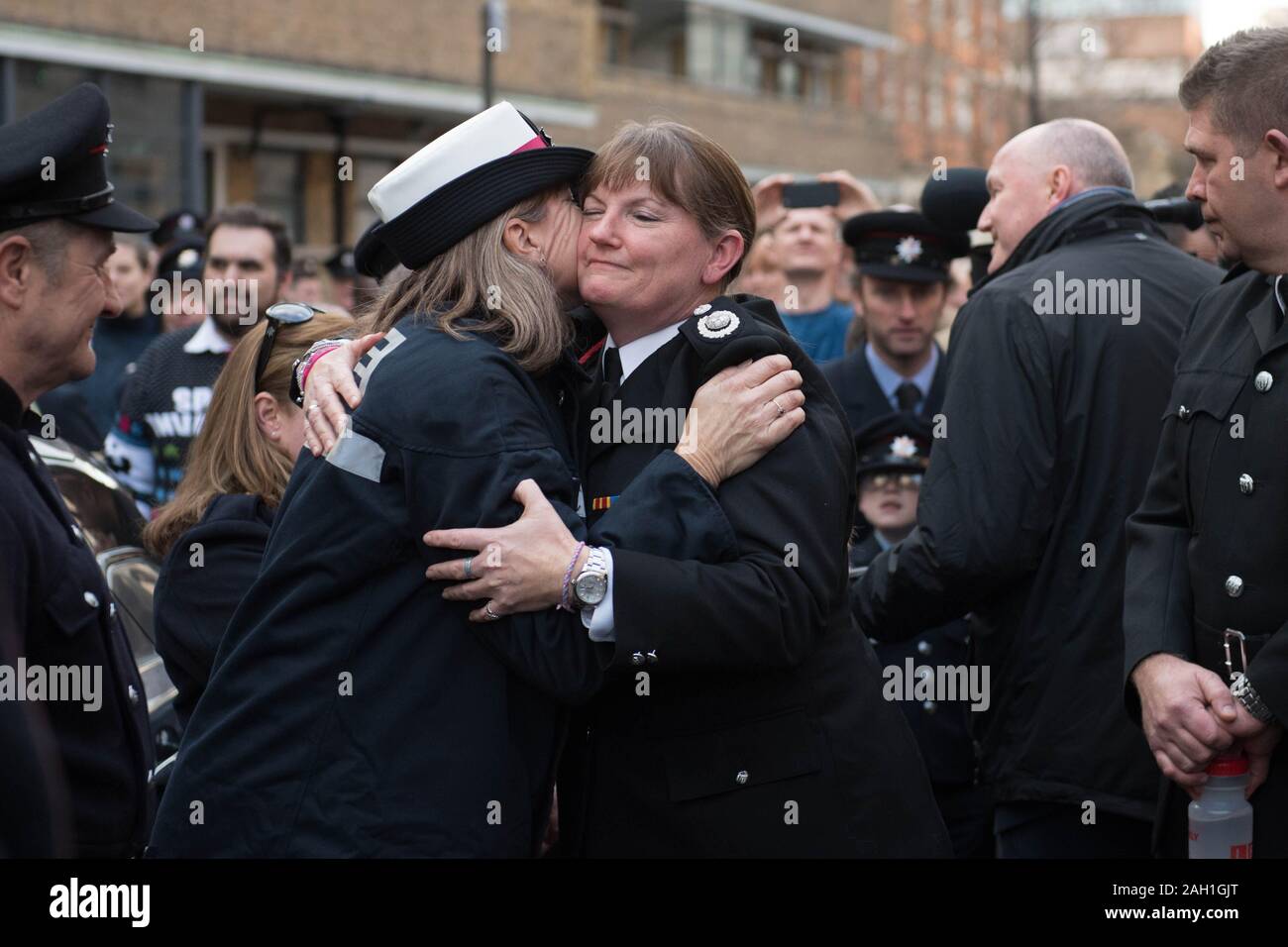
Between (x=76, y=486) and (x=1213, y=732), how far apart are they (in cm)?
325

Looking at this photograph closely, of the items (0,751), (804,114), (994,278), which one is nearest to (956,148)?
(804,114)

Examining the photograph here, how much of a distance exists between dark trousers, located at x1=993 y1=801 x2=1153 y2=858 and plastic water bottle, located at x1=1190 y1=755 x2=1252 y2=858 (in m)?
0.67

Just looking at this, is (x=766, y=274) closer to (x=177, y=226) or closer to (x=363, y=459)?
(x=177, y=226)

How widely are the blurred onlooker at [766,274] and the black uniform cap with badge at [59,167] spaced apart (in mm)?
3967

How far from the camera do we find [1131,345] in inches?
153

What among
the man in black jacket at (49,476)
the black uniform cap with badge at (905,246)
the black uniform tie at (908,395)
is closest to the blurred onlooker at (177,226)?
the black uniform cap with badge at (905,246)

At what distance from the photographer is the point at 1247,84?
10.3ft

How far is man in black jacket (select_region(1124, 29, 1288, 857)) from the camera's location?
3.07 metres

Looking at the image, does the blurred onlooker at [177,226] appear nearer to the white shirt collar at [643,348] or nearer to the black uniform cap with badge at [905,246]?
the black uniform cap with badge at [905,246]

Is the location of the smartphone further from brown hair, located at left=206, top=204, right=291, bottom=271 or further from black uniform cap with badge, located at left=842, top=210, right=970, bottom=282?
brown hair, located at left=206, top=204, right=291, bottom=271

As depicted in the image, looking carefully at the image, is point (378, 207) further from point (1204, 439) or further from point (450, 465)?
point (1204, 439)

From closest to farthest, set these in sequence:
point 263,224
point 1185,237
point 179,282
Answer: point 1185,237
point 263,224
point 179,282

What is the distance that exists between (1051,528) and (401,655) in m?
1.95

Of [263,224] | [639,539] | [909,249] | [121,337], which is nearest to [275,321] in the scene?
[639,539]
